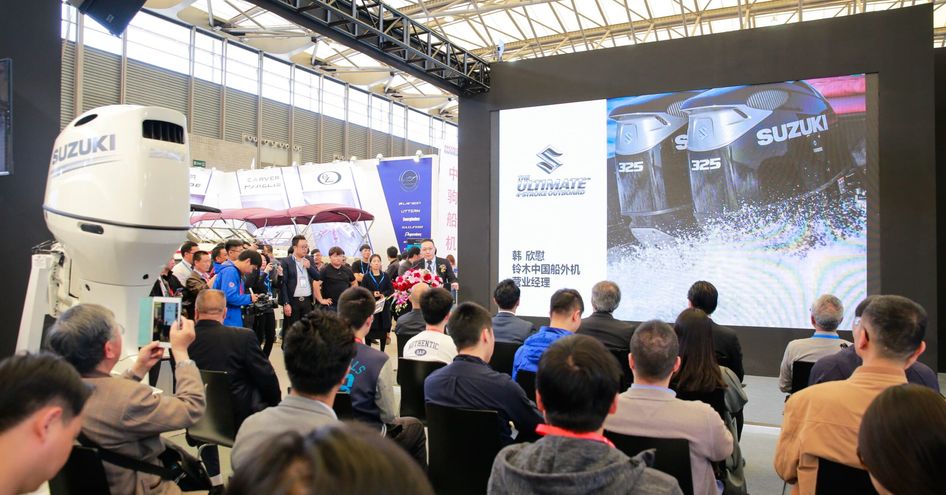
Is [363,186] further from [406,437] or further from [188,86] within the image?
[406,437]

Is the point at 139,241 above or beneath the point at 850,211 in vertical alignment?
beneath

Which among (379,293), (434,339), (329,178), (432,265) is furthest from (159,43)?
(434,339)

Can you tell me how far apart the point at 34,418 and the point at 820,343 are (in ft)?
11.5

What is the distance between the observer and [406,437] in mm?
2656

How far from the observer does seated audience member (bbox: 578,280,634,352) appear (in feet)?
12.6

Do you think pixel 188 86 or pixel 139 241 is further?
pixel 188 86

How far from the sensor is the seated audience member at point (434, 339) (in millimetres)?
3576

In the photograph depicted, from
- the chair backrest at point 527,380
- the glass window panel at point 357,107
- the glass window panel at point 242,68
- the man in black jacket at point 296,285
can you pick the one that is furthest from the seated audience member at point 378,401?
the glass window panel at point 357,107

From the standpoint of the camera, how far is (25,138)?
13.0 feet

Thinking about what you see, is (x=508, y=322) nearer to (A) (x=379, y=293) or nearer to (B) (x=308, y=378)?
(B) (x=308, y=378)

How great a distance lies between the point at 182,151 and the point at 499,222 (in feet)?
16.7

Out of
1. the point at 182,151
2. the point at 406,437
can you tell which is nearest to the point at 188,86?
the point at 182,151

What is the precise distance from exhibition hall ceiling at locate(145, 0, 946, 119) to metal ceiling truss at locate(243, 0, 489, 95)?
8.11 m

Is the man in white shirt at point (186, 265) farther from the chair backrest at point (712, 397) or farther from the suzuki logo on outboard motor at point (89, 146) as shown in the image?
the chair backrest at point (712, 397)
